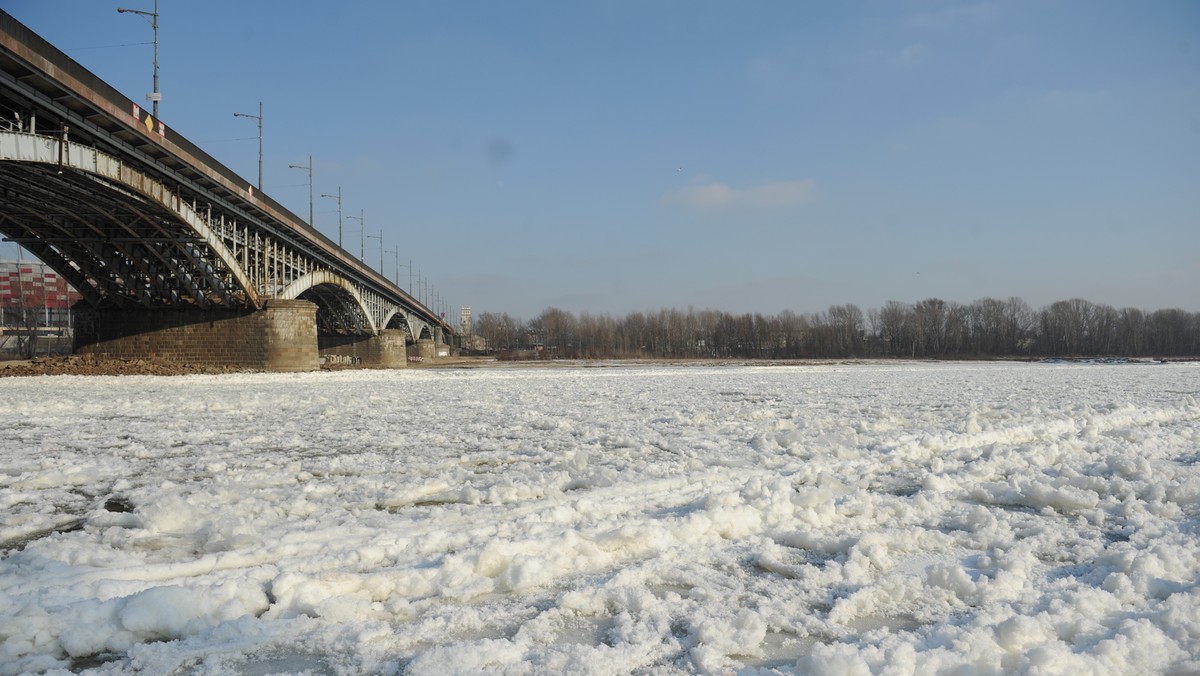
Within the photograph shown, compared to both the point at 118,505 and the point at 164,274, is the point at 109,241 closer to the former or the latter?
the point at 164,274

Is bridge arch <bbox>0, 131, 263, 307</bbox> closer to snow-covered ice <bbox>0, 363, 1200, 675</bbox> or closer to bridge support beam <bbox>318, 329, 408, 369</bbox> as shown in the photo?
snow-covered ice <bbox>0, 363, 1200, 675</bbox>

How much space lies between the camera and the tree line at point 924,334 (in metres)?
112

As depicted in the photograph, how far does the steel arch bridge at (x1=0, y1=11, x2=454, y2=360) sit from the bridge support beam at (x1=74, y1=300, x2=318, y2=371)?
0.52 meters

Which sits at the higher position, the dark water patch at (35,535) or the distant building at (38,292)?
the distant building at (38,292)

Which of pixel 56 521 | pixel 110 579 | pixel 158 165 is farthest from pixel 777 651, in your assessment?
pixel 158 165

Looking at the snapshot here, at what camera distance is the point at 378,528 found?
4184mm

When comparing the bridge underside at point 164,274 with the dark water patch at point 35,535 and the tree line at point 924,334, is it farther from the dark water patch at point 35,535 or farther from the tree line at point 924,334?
the tree line at point 924,334

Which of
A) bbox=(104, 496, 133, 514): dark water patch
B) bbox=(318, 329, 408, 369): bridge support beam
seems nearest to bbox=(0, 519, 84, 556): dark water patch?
bbox=(104, 496, 133, 514): dark water patch

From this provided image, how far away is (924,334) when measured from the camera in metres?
114

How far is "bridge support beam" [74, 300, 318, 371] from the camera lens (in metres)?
32.5

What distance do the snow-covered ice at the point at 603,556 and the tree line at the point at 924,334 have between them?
10013cm

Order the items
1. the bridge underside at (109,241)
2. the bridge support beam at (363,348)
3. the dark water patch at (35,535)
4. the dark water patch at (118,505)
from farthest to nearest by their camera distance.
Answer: the bridge support beam at (363,348) < the bridge underside at (109,241) < the dark water patch at (118,505) < the dark water patch at (35,535)

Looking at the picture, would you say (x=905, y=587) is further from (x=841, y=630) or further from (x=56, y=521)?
(x=56, y=521)

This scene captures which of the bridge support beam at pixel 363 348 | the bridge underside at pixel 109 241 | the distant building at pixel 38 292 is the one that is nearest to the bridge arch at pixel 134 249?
the bridge underside at pixel 109 241
